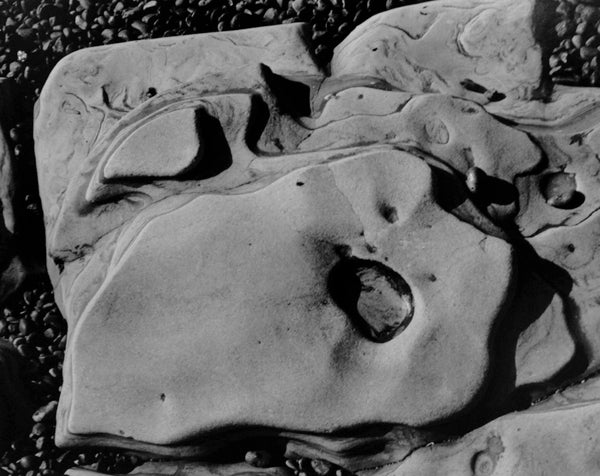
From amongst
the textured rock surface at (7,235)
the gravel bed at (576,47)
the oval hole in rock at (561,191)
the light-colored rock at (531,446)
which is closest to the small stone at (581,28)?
the gravel bed at (576,47)

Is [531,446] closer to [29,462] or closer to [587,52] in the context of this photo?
[587,52]

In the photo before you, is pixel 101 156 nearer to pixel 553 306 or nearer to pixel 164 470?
pixel 164 470

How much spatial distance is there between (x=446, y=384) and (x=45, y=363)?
5.33 ft

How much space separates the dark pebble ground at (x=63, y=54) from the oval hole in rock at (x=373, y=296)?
21.1 inches

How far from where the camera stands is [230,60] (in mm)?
3094

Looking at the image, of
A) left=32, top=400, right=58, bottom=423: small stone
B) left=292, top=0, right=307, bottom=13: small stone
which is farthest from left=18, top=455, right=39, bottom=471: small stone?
left=292, top=0, right=307, bottom=13: small stone

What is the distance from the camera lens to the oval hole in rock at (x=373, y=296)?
100 inches

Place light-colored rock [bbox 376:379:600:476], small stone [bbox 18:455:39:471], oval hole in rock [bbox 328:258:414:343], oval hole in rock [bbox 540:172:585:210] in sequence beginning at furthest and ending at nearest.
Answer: small stone [bbox 18:455:39:471] → oval hole in rock [bbox 540:172:585:210] → oval hole in rock [bbox 328:258:414:343] → light-colored rock [bbox 376:379:600:476]

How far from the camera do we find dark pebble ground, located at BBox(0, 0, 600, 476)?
116 inches

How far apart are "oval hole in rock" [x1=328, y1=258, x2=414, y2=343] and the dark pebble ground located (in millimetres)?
535

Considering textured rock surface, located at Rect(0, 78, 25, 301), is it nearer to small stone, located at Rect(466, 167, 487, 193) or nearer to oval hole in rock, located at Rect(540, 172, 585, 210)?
→ small stone, located at Rect(466, 167, 487, 193)

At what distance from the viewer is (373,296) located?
8.46 feet

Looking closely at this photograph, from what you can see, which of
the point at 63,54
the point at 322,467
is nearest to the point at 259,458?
the point at 322,467

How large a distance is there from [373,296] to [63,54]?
76.3 inches
